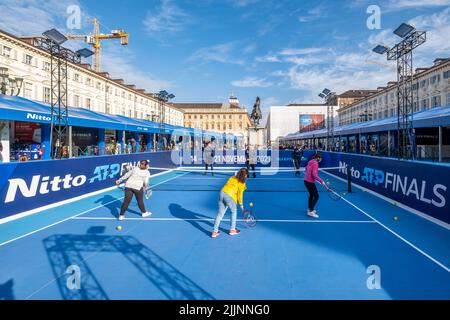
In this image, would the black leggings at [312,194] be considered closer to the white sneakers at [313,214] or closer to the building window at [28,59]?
the white sneakers at [313,214]

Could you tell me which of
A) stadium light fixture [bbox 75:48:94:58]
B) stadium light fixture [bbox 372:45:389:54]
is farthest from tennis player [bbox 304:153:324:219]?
stadium light fixture [bbox 75:48:94:58]

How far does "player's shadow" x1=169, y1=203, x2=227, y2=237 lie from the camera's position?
7787mm

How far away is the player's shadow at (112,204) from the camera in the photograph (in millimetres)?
9780

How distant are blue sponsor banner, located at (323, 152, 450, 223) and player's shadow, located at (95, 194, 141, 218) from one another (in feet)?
30.1

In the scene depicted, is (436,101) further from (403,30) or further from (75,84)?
(75,84)

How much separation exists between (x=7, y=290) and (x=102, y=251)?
5.87 feet

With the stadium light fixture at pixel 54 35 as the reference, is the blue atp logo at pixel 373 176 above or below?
below

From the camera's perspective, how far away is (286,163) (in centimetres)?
2684

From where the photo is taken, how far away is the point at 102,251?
610 centimetres

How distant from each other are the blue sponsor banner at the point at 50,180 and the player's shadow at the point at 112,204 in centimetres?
116

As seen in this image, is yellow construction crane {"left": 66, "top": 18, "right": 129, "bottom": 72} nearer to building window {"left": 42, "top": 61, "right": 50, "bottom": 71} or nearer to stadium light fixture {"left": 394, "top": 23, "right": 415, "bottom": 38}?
building window {"left": 42, "top": 61, "right": 50, "bottom": 71}

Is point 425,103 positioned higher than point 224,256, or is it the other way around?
point 425,103

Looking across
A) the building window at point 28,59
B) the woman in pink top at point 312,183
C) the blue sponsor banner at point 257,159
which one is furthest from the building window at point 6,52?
the woman in pink top at point 312,183

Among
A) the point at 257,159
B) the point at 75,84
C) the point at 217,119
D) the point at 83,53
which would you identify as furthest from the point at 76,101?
the point at 217,119
